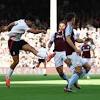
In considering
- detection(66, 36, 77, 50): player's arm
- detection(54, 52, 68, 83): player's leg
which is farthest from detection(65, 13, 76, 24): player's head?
detection(54, 52, 68, 83): player's leg

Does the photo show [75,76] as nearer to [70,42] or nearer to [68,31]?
[70,42]

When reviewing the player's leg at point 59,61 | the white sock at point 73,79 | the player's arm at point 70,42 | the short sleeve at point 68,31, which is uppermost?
the short sleeve at point 68,31

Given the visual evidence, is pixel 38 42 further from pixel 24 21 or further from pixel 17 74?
pixel 24 21

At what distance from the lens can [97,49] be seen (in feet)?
104

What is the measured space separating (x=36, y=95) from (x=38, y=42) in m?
16.2

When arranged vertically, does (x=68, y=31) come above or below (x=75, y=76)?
above

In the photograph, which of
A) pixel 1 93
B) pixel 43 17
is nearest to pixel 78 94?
pixel 1 93

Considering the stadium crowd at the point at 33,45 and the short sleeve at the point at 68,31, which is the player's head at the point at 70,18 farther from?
the stadium crowd at the point at 33,45

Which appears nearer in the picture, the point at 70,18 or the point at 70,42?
the point at 70,42

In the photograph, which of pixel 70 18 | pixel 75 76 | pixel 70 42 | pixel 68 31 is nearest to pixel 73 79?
pixel 75 76

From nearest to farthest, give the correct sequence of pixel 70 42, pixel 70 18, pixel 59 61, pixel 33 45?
pixel 70 42, pixel 70 18, pixel 59 61, pixel 33 45

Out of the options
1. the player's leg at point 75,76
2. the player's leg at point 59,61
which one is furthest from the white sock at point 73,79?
the player's leg at point 59,61

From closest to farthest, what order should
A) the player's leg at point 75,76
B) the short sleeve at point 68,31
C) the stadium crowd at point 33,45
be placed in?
the short sleeve at point 68,31 → the player's leg at point 75,76 → the stadium crowd at point 33,45

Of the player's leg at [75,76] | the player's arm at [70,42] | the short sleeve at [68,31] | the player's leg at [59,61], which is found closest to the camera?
the player's arm at [70,42]
